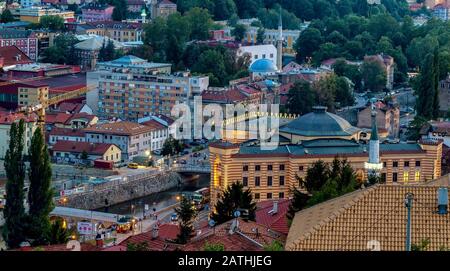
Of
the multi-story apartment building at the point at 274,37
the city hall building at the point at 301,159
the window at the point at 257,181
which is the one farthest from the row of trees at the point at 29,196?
the multi-story apartment building at the point at 274,37

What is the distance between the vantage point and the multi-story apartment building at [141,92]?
3228cm

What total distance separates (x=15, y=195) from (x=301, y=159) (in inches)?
200

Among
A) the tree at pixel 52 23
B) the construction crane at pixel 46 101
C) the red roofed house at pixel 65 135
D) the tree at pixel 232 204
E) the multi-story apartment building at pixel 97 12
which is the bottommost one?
the red roofed house at pixel 65 135

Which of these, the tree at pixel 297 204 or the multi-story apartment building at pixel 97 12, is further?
the multi-story apartment building at pixel 97 12

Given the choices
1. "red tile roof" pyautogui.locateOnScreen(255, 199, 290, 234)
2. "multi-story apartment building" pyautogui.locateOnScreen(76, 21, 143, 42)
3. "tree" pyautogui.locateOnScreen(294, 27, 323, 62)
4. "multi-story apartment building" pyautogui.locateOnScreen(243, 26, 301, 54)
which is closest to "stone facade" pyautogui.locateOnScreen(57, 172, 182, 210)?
"red tile roof" pyautogui.locateOnScreen(255, 199, 290, 234)

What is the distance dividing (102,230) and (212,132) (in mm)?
10840

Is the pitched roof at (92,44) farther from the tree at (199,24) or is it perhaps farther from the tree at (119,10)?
the tree at (119,10)

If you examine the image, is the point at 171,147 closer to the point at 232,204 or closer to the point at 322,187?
the point at 232,204

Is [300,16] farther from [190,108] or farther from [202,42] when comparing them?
[190,108]

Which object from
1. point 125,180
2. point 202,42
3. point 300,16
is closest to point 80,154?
point 125,180

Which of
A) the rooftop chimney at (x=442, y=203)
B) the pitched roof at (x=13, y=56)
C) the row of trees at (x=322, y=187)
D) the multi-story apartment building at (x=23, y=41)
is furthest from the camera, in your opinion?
the multi-story apartment building at (x=23, y=41)

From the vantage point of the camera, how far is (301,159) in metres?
19.8

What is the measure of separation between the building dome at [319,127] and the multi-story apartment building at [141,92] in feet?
35.2

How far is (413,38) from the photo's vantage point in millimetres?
46594
